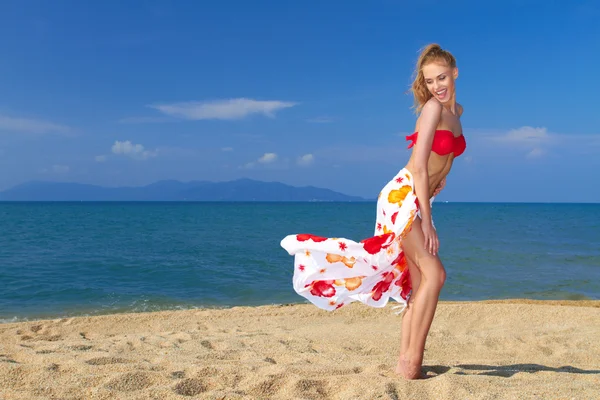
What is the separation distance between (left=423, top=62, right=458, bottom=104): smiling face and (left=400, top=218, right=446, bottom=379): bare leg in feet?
3.19

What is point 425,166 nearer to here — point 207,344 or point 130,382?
point 130,382

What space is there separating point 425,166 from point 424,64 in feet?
2.83

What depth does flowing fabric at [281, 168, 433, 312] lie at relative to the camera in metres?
3.77

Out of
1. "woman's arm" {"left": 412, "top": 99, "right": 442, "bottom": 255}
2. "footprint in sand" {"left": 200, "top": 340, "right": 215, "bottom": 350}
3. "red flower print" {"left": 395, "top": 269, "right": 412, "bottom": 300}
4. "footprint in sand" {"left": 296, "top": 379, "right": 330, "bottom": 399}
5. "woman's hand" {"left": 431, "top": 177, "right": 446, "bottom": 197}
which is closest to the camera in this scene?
"footprint in sand" {"left": 296, "top": 379, "right": 330, "bottom": 399}

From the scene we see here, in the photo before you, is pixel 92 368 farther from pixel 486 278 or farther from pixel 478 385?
pixel 486 278

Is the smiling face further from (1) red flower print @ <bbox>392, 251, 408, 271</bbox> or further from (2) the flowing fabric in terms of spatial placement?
(1) red flower print @ <bbox>392, 251, 408, 271</bbox>

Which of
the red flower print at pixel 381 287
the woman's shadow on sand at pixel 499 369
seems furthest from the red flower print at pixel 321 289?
the woman's shadow on sand at pixel 499 369

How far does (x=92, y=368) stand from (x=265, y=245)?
18690 millimetres

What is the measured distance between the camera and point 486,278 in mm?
13570

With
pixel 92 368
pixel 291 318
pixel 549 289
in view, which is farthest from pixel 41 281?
pixel 549 289

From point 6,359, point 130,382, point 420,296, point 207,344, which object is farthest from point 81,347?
point 420,296

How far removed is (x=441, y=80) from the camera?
151 inches

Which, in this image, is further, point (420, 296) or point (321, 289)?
point (321, 289)


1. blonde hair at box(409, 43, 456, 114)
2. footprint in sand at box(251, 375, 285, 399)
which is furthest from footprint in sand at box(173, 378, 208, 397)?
blonde hair at box(409, 43, 456, 114)
